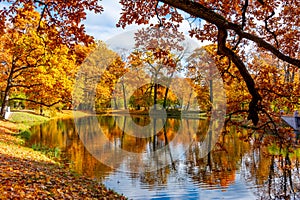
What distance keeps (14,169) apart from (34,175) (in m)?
0.63

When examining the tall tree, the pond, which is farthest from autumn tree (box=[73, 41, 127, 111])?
the pond

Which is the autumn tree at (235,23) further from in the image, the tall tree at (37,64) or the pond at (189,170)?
the tall tree at (37,64)

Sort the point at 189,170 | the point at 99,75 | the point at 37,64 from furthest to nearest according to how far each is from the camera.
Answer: the point at 99,75
the point at 37,64
the point at 189,170

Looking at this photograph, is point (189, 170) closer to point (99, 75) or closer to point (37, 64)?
point (37, 64)

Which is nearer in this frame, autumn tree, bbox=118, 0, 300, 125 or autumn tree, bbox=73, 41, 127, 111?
autumn tree, bbox=118, 0, 300, 125

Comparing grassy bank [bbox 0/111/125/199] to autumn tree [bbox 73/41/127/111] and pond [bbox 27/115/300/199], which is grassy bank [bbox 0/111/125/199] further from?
autumn tree [bbox 73/41/127/111]

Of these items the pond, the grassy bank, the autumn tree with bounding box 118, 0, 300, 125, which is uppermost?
the autumn tree with bounding box 118, 0, 300, 125

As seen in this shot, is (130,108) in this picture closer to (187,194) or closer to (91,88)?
(91,88)

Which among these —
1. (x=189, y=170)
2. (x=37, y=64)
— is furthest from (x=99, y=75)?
(x=189, y=170)

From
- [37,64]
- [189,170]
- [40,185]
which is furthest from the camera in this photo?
[37,64]

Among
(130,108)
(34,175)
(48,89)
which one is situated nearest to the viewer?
(34,175)

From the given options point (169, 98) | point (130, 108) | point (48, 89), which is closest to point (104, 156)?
point (48, 89)

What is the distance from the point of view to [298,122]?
75.6 feet

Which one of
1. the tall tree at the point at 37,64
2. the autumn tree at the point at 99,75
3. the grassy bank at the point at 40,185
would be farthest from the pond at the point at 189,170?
the autumn tree at the point at 99,75
